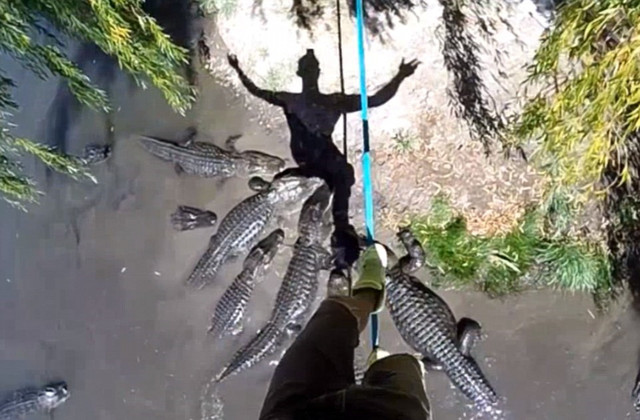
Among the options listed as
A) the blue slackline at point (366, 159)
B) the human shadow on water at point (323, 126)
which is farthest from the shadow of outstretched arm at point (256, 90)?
the blue slackline at point (366, 159)

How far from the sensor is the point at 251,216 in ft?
8.30

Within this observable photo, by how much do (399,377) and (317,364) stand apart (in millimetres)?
169

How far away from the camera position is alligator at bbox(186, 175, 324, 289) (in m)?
2.50

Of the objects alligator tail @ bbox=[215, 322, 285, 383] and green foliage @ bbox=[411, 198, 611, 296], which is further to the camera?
alligator tail @ bbox=[215, 322, 285, 383]

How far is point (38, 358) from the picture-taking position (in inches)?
112

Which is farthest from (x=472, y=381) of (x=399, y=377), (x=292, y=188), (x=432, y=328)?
(x=399, y=377)

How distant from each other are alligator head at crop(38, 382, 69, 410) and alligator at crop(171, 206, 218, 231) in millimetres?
761

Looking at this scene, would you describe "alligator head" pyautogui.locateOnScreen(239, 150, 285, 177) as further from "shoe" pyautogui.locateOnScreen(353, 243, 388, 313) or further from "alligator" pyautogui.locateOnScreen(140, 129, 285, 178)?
"shoe" pyautogui.locateOnScreen(353, 243, 388, 313)

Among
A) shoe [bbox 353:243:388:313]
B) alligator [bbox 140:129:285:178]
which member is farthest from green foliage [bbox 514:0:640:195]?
alligator [bbox 140:129:285:178]

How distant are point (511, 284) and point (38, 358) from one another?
1766 mm

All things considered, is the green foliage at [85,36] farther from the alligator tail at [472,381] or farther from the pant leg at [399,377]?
the alligator tail at [472,381]

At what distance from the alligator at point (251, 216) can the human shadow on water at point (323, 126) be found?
0.06 metres

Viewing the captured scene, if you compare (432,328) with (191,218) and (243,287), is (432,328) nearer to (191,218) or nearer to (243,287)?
(243,287)

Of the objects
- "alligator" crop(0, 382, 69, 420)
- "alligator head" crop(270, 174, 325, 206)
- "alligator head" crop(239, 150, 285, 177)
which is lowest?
"alligator" crop(0, 382, 69, 420)
